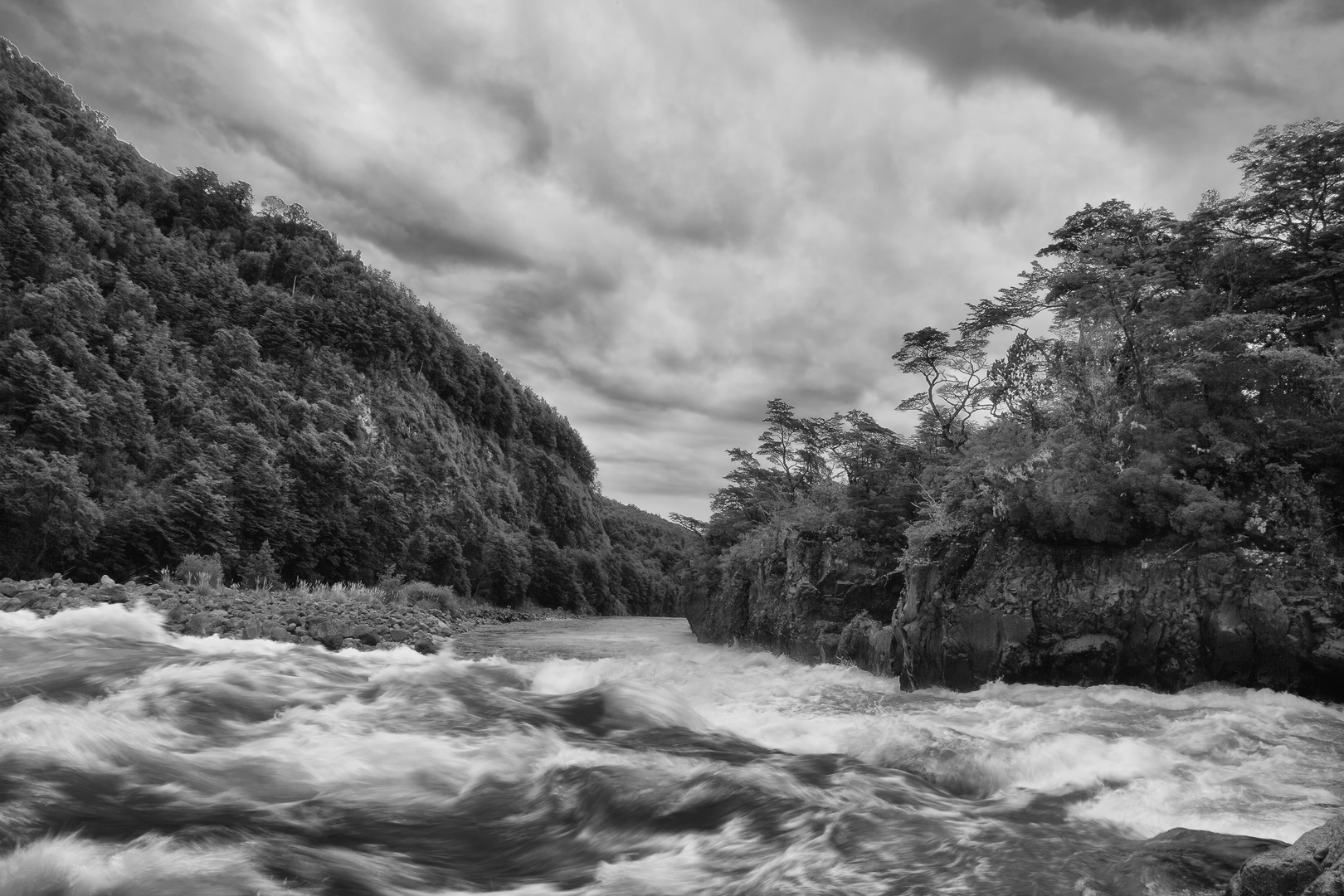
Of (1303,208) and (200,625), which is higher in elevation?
(1303,208)

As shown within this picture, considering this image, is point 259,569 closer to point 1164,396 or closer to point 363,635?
point 363,635

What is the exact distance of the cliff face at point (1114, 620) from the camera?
9.91m

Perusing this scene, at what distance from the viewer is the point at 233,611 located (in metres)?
15.9

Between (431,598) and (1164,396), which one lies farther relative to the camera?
(431,598)

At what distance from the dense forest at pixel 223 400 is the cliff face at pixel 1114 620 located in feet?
94.5

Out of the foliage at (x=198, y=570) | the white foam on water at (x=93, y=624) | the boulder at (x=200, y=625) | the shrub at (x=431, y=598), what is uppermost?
the foliage at (x=198, y=570)

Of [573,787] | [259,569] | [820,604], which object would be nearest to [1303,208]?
[820,604]

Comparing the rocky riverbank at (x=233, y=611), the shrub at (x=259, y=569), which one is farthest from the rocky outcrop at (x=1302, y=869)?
the shrub at (x=259, y=569)

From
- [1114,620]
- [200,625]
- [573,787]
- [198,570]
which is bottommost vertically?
[200,625]

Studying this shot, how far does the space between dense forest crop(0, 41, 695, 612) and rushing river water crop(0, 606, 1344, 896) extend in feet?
81.4

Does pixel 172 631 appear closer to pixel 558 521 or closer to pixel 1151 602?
pixel 1151 602

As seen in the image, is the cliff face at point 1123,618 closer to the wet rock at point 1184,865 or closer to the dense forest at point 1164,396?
the dense forest at point 1164,396

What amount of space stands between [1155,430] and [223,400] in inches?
1798

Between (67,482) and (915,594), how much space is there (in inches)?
1221
